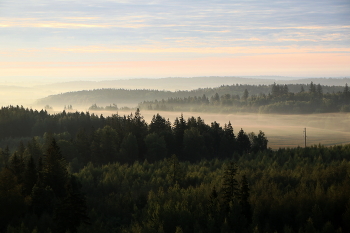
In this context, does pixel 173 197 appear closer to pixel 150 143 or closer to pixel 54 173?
pixel 54 173

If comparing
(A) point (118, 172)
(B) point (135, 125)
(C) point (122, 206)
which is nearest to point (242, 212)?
(C) point (122, 206)

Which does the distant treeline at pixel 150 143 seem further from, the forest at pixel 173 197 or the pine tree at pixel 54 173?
the pine tree at pixel 54 173

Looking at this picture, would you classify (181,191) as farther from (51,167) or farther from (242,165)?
(242,165)

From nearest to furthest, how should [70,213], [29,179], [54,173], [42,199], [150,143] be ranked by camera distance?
[70,213]
[42,199]
[29,179]
[54,173]
[150,143]

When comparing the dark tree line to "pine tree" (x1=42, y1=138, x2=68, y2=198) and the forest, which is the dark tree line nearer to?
"pine tree" (x1=42, y1=138, x2=68, y2=198)

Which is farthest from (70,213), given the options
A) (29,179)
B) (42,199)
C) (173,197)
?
(173,197)

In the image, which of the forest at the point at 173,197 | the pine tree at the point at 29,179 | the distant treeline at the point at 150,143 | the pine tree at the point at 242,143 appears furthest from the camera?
the pine tree at the point at 242,143

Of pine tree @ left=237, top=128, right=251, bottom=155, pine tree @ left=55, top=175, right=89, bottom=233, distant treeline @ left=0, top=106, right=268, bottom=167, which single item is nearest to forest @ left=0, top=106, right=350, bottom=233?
pine tree @ left=55, top=175, right=89, bottom=233

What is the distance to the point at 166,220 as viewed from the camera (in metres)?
76.8

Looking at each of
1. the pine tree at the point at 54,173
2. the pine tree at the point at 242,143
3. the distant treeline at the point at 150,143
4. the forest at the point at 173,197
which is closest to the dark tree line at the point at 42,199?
the pine tree at the point at 54,173

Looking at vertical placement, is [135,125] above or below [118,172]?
above

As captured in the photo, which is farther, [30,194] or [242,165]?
[242,165]

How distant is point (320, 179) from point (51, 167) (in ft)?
197

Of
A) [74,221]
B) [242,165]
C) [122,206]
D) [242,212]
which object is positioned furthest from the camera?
[242,165]
